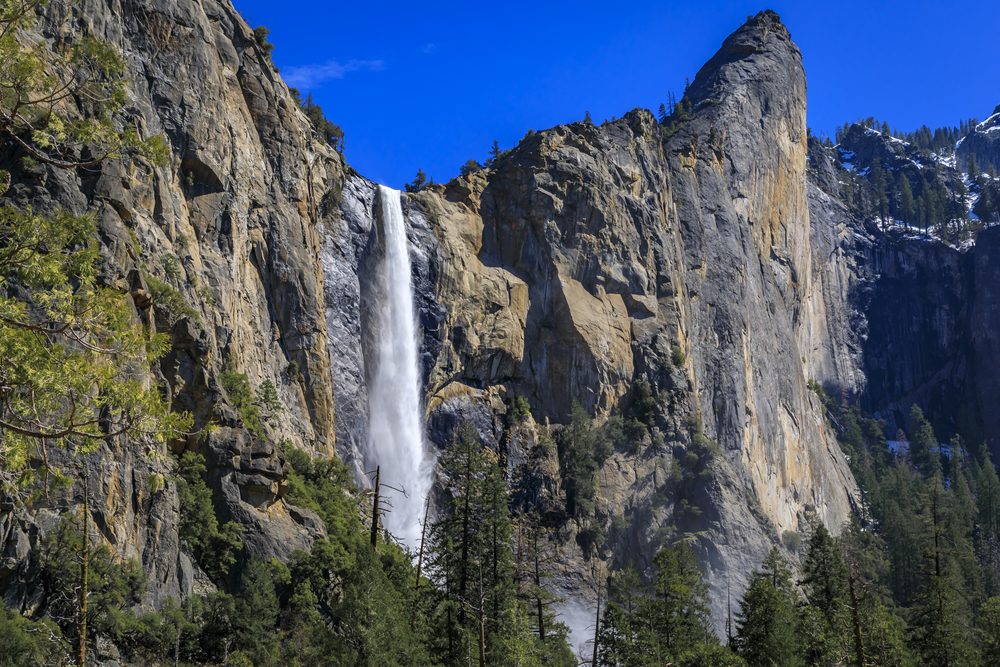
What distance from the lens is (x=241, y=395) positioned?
37.1 metres

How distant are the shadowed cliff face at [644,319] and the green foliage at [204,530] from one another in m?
29.1

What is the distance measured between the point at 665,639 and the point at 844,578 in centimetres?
846

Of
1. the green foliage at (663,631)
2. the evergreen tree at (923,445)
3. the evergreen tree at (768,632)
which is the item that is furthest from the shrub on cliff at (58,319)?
the evergreen tree at (923,445)

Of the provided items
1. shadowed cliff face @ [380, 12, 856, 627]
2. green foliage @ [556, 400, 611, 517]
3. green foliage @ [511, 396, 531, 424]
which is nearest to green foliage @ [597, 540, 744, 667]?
shadowed cliff face @ [380, 12, 856, 627]

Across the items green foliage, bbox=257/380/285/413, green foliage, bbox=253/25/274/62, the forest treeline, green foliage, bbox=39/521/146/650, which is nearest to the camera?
green foliage, bbox=39/521/146/650

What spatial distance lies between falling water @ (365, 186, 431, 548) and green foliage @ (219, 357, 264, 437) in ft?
60.5

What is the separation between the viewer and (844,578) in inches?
1348

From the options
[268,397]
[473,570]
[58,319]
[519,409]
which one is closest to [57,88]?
[58,319]

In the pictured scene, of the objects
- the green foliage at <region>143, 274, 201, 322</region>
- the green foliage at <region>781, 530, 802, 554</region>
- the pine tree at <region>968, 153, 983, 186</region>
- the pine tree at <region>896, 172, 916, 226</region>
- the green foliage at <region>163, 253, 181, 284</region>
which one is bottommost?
the green foliage at <region>781, 530, 802, 554</region>

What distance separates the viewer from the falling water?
55719mm

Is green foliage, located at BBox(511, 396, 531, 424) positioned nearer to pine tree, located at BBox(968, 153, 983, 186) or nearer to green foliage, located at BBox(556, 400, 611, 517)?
green foliage, located at BBox(556, 400, 611, 517)

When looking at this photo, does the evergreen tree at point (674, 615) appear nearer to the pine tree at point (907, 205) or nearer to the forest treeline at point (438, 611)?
the forest treeline at point (438, 611)

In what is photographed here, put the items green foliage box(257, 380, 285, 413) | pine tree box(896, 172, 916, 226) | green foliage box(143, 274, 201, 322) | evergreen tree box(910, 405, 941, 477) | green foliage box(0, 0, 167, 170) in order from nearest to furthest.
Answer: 1. green foliage box(0, 0, 167, 170)
2. green foliage box(143, 274, 201, 322)
3. green foliage box(257, 380, 285, 413)
4. evergreen tree box(910, 405, 941, 477)
5. pine tree box(896, 172, 916, 226)

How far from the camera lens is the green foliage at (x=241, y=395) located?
35906mm
